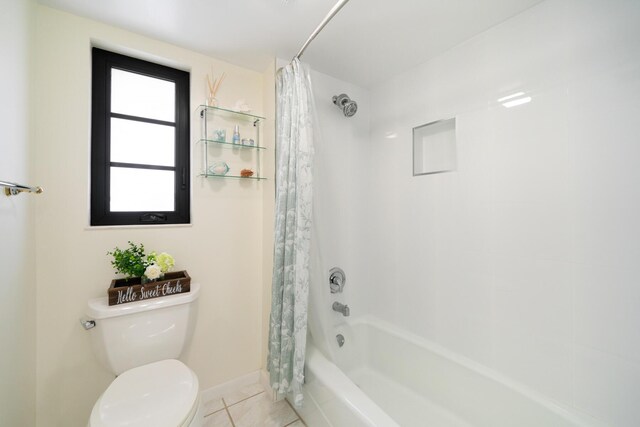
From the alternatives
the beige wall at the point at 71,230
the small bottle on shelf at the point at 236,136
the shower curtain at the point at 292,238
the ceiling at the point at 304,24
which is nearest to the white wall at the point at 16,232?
the beige wall at the point at 71,230

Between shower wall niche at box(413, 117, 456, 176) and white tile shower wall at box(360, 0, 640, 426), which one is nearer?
white tile shower wall at box(360, 0, 640, 426)

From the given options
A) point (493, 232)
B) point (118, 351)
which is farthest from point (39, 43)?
point (493, 232)

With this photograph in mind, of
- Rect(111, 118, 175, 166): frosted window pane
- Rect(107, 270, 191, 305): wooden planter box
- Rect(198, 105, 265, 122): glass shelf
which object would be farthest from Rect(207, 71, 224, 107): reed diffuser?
Rect(107, 270, 191, 305): wooden planter box

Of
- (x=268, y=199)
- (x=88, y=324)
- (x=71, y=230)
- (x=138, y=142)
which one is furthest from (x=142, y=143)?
(x=88, y=324)

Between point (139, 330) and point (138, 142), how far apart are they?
1.08 meters

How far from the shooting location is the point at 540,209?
121 centimetres

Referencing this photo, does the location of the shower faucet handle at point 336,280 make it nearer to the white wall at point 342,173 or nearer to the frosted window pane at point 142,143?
the white wall at point 342,173

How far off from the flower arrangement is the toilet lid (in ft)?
1.45

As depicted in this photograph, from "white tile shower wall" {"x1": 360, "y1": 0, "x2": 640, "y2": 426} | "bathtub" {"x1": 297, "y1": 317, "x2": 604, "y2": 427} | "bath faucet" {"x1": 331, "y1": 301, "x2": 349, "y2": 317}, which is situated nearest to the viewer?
"white tile shower wall" {"x1": 360, "y1": 0, "x2": 640, "y2": 426}

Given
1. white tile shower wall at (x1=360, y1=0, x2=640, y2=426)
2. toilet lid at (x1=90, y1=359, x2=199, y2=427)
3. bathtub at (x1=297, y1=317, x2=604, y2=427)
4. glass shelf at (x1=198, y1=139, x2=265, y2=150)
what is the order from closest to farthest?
toilet lid at (x1=90, y1=359, x2=199, y2=427) < white tile shower wall at (x1=360, y1=0, x2=640, y2=426) < bathtub at (x1=297, y1=317, x2=604, y2=427) < glass shelf at (x1=198, y1=139, x2=265, y2=150)

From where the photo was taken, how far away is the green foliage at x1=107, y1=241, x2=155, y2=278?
1.26 meters

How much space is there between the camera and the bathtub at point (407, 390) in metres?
1.11

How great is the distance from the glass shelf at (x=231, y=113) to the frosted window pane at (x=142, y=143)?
0.24 metres

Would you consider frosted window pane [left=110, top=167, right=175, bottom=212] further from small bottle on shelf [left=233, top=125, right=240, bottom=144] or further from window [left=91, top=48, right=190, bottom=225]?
small bottle on shelf [left=233, top=125, right=240, bottom=144]
